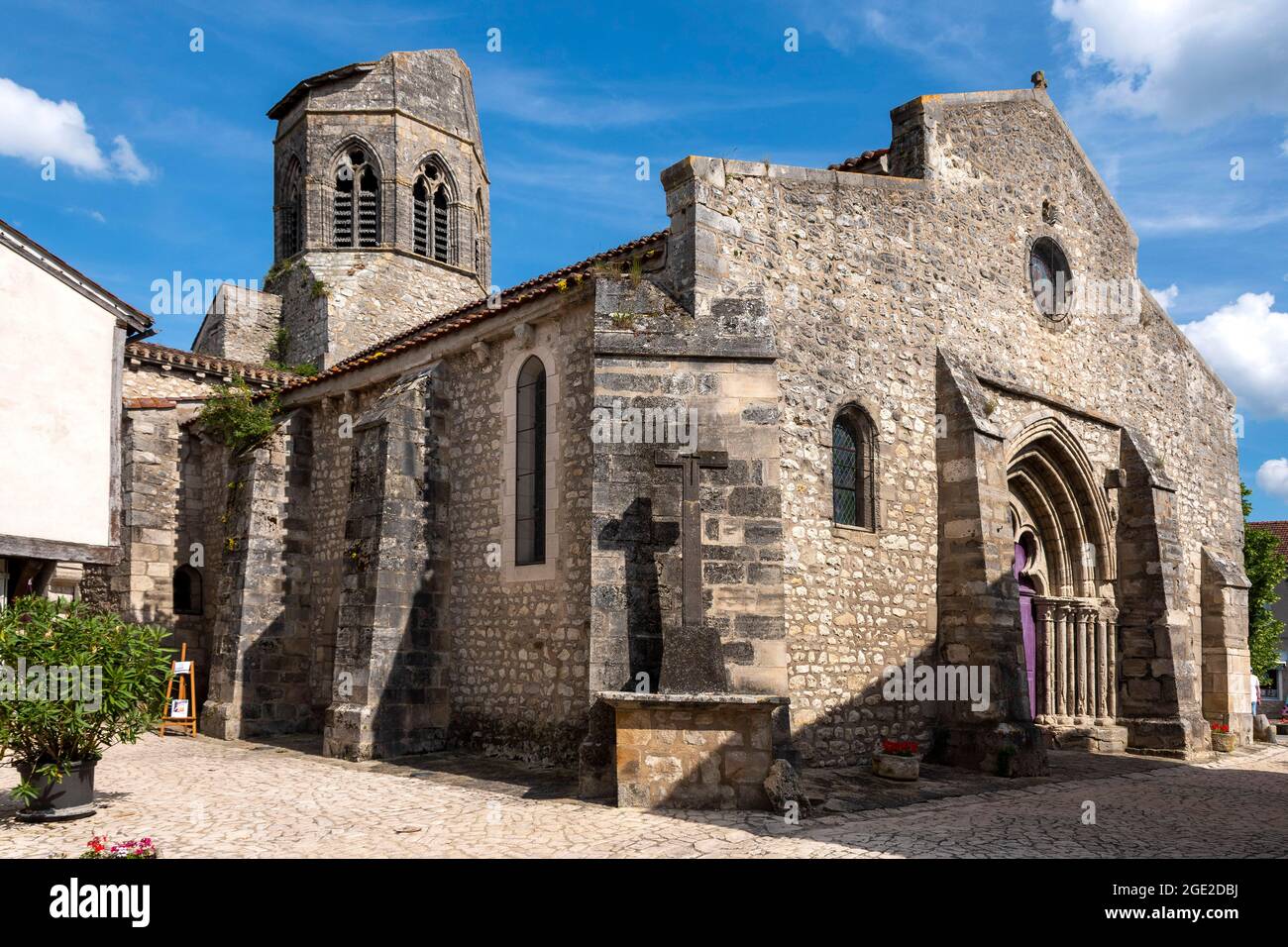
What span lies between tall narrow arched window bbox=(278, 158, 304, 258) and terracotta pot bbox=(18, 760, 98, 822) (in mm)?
18689

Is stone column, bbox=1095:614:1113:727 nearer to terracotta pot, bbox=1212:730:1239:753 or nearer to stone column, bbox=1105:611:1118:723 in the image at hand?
stone column, bbox=1105:611:1118:723

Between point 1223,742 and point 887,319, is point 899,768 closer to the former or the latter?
point 887,319

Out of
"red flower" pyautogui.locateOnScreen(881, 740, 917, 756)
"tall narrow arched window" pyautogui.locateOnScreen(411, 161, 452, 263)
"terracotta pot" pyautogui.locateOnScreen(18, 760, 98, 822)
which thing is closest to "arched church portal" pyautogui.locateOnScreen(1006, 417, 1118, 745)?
"red flower" pyautogui.locateOnScreen(881, 740, 917, 756)

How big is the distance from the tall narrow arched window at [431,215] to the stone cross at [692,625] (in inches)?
678

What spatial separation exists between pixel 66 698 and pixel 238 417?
9.46m

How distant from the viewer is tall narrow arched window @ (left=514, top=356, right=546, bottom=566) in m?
12.7

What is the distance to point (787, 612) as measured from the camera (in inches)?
452

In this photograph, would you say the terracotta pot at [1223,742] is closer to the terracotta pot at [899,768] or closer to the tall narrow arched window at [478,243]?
the terracotta pot at [899,768]

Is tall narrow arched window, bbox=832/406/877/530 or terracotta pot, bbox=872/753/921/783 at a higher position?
tall narrow arched window, bbox=832/406/877/530

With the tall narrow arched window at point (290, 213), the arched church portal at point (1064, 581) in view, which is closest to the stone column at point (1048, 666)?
the arched church portal at point (1064, 581)

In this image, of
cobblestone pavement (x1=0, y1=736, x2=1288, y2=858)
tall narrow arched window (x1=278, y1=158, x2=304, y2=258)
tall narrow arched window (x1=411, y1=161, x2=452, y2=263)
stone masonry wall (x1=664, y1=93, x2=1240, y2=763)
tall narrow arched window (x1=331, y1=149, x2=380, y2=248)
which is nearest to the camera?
cobblestone pavement (x1=0, y1=736, x2=1288, y2=858)

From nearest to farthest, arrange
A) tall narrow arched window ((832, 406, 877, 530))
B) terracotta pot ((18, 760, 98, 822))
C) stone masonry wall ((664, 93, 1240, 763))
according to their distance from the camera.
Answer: terracotta pot ((18, 760, 98, 822)), stone masonry wall ((664, 93, 1240, 763)), tall narrow arched window ((832, 406, 877, 530))
